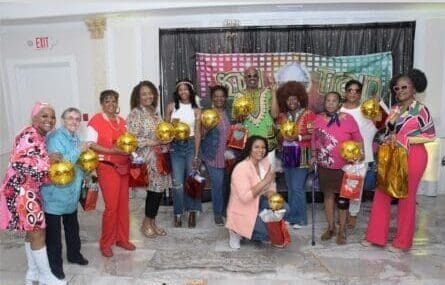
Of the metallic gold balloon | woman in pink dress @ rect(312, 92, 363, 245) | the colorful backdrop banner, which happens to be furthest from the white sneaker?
the colorful backdrop banner

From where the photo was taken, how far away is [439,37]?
540 cm

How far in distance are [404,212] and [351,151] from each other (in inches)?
30.5

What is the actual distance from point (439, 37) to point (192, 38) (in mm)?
3275

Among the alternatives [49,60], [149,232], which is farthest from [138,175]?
[49,60]

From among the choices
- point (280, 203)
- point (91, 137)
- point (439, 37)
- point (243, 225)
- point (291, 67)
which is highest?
point (439, 37)

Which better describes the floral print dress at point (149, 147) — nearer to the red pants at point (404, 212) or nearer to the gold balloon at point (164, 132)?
the gold balloon at point (164, 132)

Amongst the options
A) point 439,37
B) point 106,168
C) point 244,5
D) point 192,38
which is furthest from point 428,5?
point 106,168

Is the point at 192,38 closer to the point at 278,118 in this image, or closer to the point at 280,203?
the point at 278,118

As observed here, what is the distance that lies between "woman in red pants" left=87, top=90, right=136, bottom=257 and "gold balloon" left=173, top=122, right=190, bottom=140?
1.62 ft

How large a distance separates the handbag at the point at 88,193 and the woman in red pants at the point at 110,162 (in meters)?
0.09

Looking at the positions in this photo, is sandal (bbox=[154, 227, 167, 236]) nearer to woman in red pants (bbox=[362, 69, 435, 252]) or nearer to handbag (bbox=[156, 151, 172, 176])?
handbag (bbox=[156, 151, 172, 176])

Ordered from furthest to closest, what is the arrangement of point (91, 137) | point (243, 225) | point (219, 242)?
point (219, 242) → point (243, 225) → point (91, 137)

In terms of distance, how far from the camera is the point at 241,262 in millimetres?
3551

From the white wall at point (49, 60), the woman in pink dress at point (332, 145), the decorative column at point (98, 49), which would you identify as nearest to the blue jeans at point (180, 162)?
the woman in pink dress at point (332, 145)
